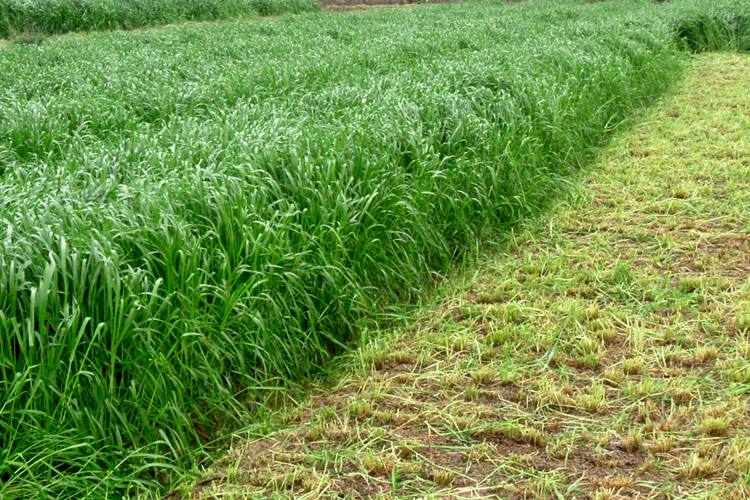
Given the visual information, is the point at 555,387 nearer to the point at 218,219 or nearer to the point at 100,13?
the point at 218,219

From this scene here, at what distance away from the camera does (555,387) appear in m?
3.30

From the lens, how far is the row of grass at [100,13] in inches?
635

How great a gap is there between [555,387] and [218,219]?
149cm

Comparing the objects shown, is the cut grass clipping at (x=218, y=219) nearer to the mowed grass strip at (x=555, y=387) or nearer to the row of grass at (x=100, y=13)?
the mowed grass strip at (x=555, y=387)

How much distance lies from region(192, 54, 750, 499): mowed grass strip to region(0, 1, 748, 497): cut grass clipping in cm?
25

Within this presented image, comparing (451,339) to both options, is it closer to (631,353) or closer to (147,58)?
(631,353)

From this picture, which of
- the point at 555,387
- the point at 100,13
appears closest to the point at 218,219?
the point at 555,387

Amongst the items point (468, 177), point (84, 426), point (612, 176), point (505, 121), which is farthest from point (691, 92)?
point (84, 426)

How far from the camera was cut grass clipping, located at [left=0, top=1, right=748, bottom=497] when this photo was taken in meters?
2.64

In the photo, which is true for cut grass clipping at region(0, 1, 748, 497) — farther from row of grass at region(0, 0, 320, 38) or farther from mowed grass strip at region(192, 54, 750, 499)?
row of grass at region(0, 0, 320, 38)

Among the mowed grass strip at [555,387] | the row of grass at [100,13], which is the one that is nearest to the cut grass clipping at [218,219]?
the mowed grass strip at [555,387]

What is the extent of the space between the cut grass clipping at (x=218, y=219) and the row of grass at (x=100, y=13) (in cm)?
881

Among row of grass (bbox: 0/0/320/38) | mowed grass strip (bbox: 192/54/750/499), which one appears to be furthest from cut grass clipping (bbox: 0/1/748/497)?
row of grass (bbox: 0/0/320/38)

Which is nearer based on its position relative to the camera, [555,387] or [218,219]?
[555,387]
